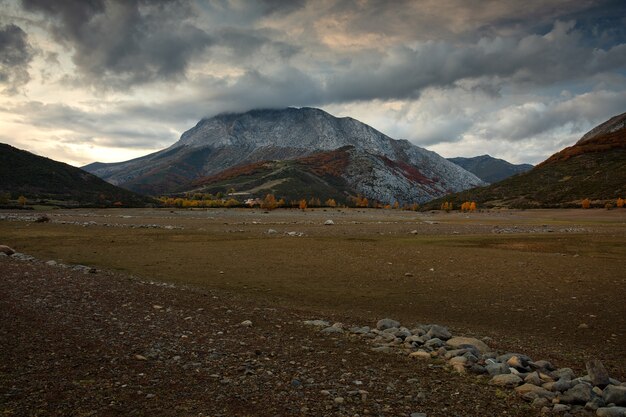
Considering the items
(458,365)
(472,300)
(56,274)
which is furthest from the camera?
(56,274)

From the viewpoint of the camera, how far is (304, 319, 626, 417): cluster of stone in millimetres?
8953

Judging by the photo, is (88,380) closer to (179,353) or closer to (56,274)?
(179,353)

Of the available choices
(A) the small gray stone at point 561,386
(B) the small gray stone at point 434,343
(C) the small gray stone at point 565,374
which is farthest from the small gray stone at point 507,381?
(B) the small gray stone at point 434,343

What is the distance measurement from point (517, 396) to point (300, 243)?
34378 mm

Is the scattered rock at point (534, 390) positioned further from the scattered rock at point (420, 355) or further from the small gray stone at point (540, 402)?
A: the scattered rock at point (420, 355)

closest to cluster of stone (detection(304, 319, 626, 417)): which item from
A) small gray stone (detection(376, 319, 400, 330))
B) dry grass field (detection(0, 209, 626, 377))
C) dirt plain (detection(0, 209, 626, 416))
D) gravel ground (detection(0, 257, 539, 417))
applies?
small gray stone (detection(376, 319, 400, 330))

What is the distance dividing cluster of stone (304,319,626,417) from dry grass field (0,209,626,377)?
1.95 m

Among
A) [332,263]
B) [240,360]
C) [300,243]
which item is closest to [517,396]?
[240,360]

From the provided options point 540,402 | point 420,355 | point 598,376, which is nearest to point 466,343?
point 420,355

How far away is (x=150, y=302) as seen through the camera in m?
18.3

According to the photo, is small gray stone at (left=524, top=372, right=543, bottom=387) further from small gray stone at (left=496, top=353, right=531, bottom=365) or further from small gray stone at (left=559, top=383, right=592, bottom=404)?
small gray stone at (left=496, top=353, right=531, bottom=365)

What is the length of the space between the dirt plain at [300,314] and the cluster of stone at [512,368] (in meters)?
0.68

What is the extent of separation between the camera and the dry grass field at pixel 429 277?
16.7 meters

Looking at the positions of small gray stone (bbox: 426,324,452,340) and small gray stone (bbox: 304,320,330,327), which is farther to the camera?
small gray stone (bbox: 304,320,330,327)
